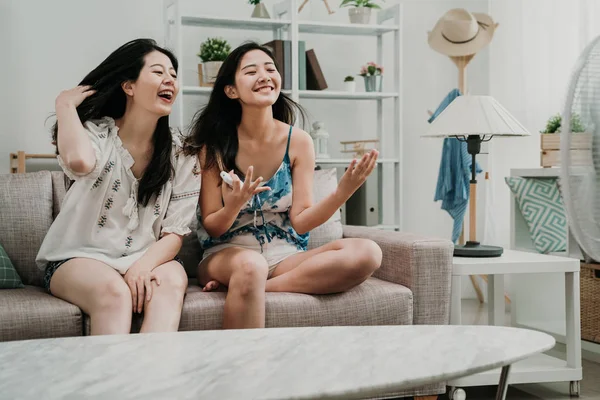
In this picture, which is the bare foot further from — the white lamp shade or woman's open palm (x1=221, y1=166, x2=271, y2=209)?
the white lamp shade

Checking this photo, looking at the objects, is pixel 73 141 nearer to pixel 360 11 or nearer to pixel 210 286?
pixel 210 286

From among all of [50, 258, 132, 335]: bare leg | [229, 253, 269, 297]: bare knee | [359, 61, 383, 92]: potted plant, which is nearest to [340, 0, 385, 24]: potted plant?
[359, 61, 383, 92]: potted plant

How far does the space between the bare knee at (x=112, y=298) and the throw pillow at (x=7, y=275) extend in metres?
0.46

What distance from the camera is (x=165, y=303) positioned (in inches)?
76.6

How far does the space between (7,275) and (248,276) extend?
0.77 metres

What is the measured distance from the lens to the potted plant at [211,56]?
12.4 feet

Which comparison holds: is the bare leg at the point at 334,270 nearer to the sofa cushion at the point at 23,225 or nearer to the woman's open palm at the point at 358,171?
the woman's open palm at the point at 358,171

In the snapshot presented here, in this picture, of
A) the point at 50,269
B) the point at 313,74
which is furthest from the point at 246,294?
the point at 313,74

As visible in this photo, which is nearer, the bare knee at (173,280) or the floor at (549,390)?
the bare knee at (173,280)

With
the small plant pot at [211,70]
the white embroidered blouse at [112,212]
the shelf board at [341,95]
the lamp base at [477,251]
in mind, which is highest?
the small plant pot at [211,70]

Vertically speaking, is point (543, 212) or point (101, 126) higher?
point (101, 126)

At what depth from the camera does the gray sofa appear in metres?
1.94

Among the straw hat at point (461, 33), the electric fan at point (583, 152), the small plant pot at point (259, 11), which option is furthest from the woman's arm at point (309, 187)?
the straw hat at point (461, 33)

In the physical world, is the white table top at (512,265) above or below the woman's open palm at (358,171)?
below
